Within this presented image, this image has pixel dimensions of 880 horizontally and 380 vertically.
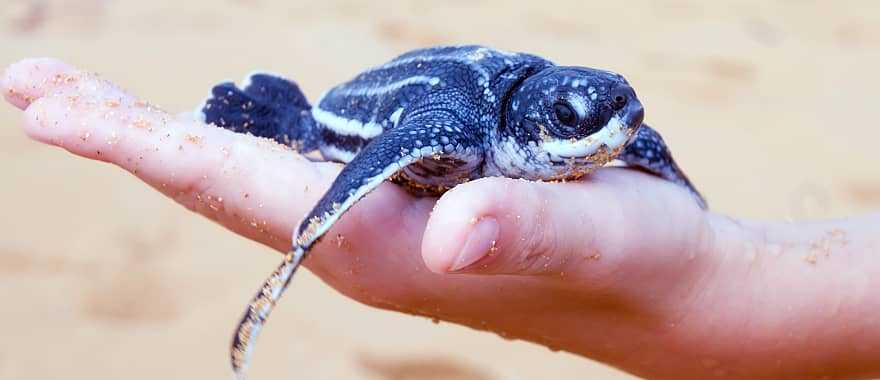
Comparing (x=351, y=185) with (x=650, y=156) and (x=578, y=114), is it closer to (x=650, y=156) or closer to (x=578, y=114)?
(x=578, y=114)

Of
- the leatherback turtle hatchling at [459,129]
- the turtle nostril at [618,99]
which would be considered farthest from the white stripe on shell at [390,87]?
the turtle nostril at [618,99]

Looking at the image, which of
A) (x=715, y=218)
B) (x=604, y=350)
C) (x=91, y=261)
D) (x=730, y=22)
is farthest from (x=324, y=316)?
(x=730, y=22)

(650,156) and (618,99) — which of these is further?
(650,156)

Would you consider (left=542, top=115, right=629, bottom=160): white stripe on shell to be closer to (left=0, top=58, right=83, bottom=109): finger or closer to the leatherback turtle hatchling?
the leatherback turtle hatchling

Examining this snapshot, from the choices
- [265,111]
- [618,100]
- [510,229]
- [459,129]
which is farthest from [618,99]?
[265,111]

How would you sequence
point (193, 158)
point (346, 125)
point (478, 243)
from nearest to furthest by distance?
1. point (478, 243)
2. point (193, 158)
3. point (346, 125)

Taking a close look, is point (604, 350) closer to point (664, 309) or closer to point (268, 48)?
point (664, 309)
